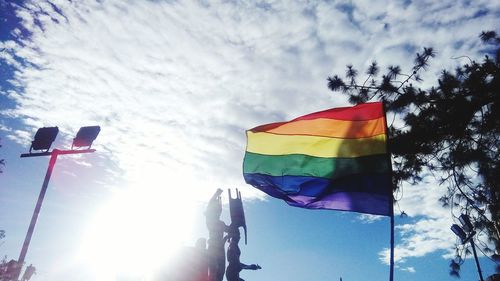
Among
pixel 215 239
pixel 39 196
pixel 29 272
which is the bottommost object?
pixel 29 272

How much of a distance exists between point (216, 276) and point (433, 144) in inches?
281

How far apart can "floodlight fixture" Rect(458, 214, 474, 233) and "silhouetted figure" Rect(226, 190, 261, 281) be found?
19.3 ft

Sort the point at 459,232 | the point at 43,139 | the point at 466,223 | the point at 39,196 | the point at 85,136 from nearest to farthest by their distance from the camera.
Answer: the point at 466,223 < the point at 459,232 < the point at 39,196 < the point at 43,139 < the point at 85,136

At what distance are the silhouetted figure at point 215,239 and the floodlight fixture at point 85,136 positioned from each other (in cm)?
595

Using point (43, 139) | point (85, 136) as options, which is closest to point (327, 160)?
point (85, 136)

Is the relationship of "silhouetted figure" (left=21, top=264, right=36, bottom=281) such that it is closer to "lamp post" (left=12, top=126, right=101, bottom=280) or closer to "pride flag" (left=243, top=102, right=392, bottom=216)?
"lamp post" (left=12, top=126, right=101, bottom=280)

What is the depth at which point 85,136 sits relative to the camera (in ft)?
44.5

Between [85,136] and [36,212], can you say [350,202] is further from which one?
[85,136]

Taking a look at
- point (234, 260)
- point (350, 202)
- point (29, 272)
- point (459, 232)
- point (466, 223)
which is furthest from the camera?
point (29, 272)

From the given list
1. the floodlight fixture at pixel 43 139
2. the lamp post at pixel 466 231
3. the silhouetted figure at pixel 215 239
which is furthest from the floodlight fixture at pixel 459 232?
the floodlight fixture at pixel 43 139

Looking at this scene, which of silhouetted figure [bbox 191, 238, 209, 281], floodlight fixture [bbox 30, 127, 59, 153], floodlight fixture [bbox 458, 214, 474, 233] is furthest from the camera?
floodlight fixture [bbox 30, 127, 59, 153]

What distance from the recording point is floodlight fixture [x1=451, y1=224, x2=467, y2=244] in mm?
9087

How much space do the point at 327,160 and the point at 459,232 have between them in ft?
18.3

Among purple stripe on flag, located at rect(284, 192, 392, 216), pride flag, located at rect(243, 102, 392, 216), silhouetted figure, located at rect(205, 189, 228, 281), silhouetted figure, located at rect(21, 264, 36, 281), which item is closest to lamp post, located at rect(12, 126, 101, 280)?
silhouetted figure, located at rect(205, 189, 228, 281)
